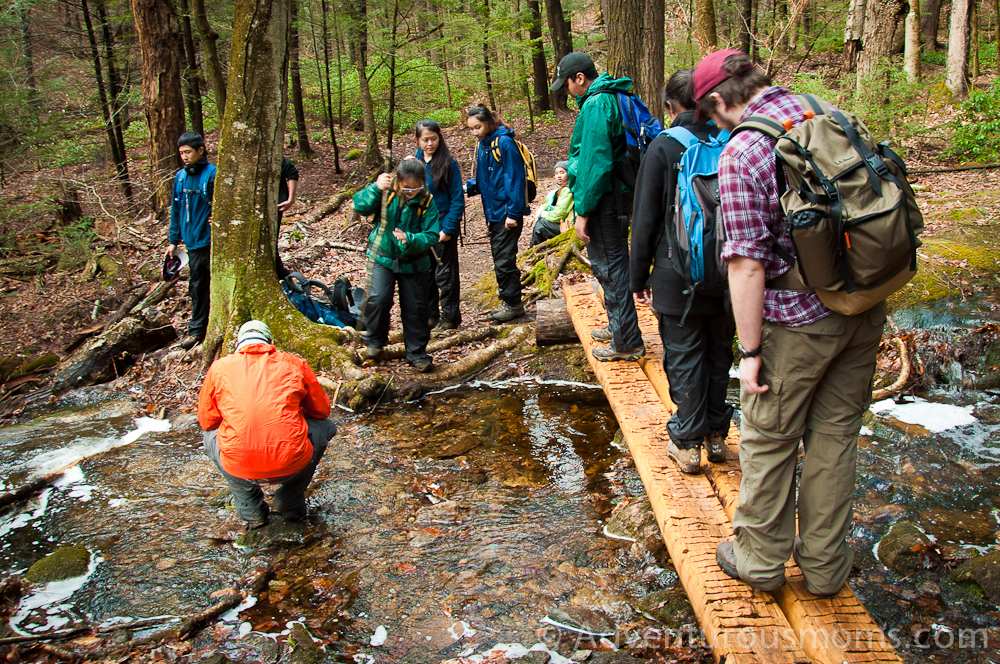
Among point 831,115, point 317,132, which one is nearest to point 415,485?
point 831,115

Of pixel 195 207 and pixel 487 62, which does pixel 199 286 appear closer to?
pixel 195 207

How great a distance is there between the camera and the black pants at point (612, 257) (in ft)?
14.8

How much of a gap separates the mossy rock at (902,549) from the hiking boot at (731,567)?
1.30m

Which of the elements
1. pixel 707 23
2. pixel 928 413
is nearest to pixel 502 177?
pixel 928 413

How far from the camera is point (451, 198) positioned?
22.2ft

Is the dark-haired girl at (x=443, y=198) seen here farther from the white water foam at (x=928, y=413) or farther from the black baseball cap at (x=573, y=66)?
the white water foam at (x=928, y=413)

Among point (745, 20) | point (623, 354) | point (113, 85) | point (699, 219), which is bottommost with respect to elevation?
point (623, 354)

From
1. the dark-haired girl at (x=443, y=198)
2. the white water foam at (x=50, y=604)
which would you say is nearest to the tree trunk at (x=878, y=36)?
the dark-haired girl at (x=443, y=198)

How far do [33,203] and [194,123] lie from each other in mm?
4739

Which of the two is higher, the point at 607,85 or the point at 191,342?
the point at 607,85

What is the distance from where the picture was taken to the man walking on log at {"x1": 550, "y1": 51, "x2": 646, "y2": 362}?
4.14 m

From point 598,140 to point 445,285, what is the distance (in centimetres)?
343

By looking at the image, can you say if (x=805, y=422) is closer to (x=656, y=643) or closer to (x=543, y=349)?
(x=656, y=643)

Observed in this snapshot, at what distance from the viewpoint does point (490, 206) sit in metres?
7.12
